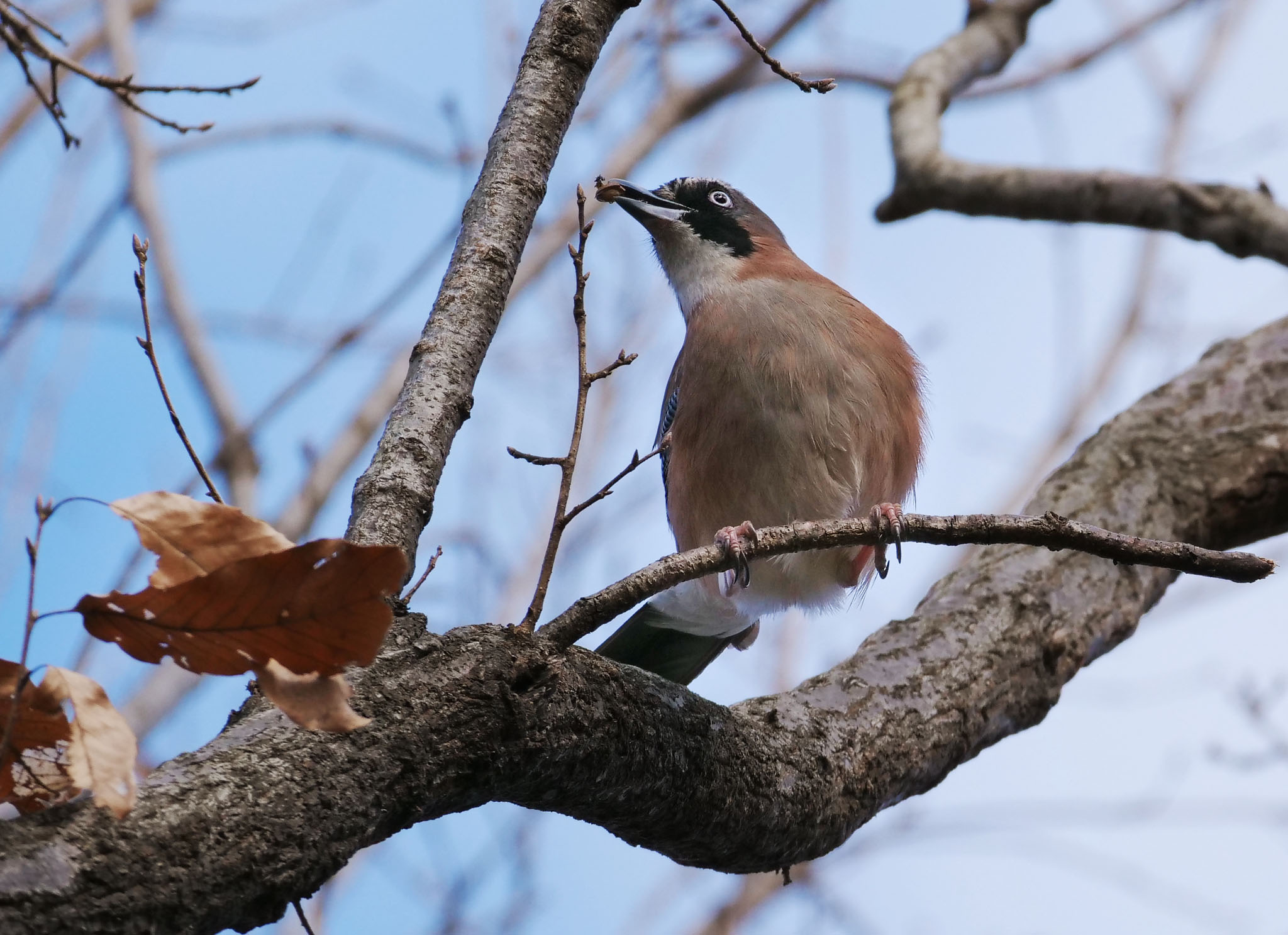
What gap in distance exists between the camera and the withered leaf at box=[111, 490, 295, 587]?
172 centimetres

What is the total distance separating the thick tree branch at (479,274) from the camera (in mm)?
2355

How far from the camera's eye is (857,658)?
10.6 feet

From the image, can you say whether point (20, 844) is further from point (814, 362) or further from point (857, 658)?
point (814, 362)

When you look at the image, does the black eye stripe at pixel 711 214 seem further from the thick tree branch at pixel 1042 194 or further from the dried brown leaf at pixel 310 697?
the dried brown leaf at pixel 310 697

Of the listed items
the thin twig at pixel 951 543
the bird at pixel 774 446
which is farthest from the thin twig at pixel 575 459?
the bird at pixel 774 446

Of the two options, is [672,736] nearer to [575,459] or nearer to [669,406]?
[575,459]

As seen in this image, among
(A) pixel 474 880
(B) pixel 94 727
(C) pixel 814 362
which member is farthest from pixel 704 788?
(A) pixel 474 880

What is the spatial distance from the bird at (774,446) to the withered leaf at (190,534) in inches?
90.1

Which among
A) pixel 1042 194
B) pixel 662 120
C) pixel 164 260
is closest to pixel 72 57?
pixel 164 260

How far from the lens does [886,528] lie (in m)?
2.44

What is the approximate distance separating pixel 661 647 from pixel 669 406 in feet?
3.74

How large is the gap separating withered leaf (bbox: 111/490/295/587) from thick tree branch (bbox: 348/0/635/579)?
435mm

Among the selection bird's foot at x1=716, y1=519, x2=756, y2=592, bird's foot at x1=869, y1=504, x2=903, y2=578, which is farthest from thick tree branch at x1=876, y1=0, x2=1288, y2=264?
bird's foot at x1=716, y1=519, x2=756, y2=592

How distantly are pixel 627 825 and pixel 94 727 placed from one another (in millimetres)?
1146
